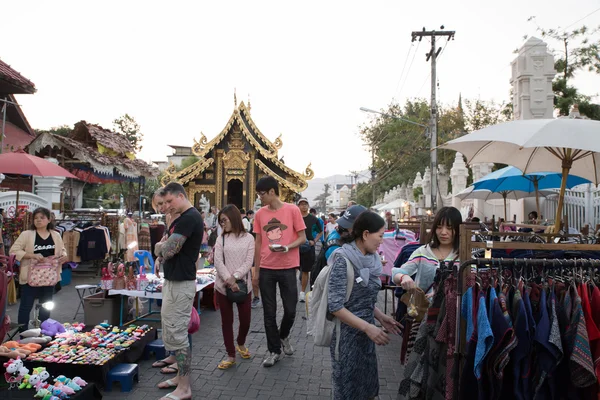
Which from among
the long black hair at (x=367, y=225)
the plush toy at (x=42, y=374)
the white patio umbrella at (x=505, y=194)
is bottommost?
the plush toy at (x=42, y=374)

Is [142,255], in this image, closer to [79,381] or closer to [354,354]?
[79,381]

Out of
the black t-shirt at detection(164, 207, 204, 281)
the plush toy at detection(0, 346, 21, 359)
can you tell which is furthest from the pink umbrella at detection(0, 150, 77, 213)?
the black t-shirt at detection(164, 207, 204, 281)

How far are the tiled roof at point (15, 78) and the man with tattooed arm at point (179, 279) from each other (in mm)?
7502

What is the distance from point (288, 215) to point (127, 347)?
2353 millimetres

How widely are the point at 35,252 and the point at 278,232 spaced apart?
10.9 feet

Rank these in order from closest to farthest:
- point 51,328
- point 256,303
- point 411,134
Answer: point 51,328, point 256,303, point 411,134

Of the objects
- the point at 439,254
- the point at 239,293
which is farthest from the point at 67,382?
the point at 439,254

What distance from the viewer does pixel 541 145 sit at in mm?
3871

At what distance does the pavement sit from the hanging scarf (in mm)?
1950

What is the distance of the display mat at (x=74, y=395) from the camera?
393cm

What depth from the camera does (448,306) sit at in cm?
300

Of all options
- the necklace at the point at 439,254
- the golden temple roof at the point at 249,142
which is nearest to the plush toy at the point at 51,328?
the necklace at the point at 439,254

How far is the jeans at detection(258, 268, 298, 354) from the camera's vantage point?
5195 millimetres

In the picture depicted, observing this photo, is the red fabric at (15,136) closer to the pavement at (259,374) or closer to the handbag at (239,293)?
the pavement at (259,374)
